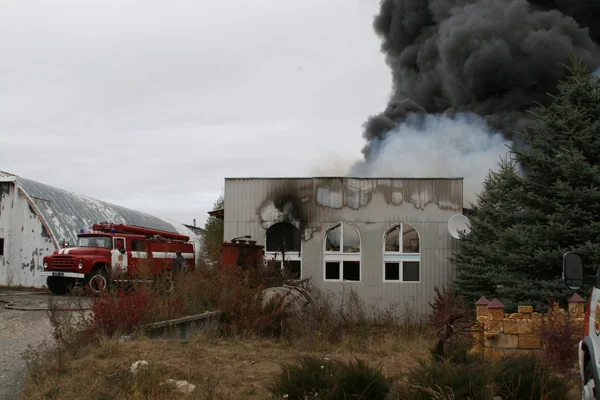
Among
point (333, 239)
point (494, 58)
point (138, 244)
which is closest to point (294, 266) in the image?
point (333, 239)

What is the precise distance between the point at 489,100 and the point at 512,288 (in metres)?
24.8

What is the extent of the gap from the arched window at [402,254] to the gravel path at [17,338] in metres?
9.94

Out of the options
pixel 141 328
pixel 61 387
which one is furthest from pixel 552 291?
pixel 61 387

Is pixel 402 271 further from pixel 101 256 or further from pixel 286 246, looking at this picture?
pixel 101 256

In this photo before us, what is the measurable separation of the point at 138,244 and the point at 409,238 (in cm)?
936

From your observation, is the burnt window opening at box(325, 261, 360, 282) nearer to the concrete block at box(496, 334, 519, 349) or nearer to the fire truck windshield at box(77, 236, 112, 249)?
the fire truck windshield at box(77, 236, 112, 249)

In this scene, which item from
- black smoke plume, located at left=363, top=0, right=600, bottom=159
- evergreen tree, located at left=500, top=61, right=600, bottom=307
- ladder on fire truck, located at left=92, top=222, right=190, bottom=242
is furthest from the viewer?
black smoke plume, located at left=363, top=0, right=600, bottom=159

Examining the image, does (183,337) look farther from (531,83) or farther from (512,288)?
(531,83)

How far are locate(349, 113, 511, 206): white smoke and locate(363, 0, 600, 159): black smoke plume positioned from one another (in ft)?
2.57

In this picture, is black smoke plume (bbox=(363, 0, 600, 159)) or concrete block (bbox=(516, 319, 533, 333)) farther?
black smoke plume (bbox=(363, 0, 600, 159))

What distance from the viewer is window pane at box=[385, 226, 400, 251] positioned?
19250 mm

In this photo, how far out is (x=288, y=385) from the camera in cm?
614

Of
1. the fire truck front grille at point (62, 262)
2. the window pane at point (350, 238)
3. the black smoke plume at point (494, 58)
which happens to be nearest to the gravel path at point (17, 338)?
the fire truck front grille at point (62, 262)

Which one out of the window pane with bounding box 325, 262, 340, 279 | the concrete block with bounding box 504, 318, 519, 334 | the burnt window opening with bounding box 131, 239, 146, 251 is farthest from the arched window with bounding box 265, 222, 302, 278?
the concrete block with bounding box 504, 318, 519, 334
